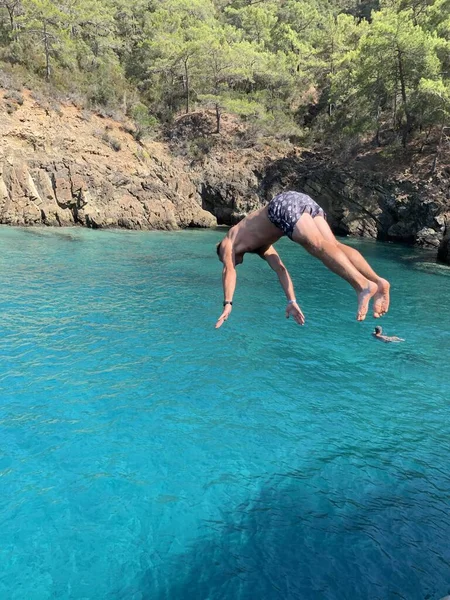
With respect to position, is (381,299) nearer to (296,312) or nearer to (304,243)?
(304,243)

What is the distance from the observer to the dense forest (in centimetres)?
3206

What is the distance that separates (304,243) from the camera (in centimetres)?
463

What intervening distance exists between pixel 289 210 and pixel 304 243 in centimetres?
43

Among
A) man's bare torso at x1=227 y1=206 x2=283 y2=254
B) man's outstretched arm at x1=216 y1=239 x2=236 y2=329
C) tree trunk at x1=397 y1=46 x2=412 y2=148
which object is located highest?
tree trunk at x1=397 y1=46 x2=412 y2=148

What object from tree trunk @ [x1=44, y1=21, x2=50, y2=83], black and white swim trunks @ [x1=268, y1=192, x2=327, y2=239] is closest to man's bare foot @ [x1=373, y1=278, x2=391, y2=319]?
black and white swim trunks @ [x1=268, y1=192, x2=327, y2=239]

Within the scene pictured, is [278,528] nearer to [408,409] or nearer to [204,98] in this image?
[408,409]

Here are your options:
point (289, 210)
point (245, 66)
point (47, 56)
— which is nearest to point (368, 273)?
point (289, 210)

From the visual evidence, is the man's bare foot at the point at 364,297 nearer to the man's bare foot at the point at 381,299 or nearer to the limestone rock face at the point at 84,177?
the man's bare foot at the point at 381,299

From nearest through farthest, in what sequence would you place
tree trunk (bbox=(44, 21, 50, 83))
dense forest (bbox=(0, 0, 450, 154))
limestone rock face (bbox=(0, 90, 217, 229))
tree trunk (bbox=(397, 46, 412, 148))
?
limestone rock face (bbox=(0, 90, 217, 229)) < tree trunk (bbox=(397, 46, 412, 148)) < dense forest (bbox=(0, 0, 450, 154)) < tree trunk (bbox=(44, 21, 50, 83))

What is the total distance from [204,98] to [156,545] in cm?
3962

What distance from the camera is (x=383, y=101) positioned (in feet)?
130

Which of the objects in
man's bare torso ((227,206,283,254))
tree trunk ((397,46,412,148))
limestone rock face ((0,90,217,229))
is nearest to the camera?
man's bare torso ((227,206,283,254))

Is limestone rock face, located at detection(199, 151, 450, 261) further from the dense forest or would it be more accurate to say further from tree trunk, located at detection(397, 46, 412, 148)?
the dense forest

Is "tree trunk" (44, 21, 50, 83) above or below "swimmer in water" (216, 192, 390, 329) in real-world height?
above
